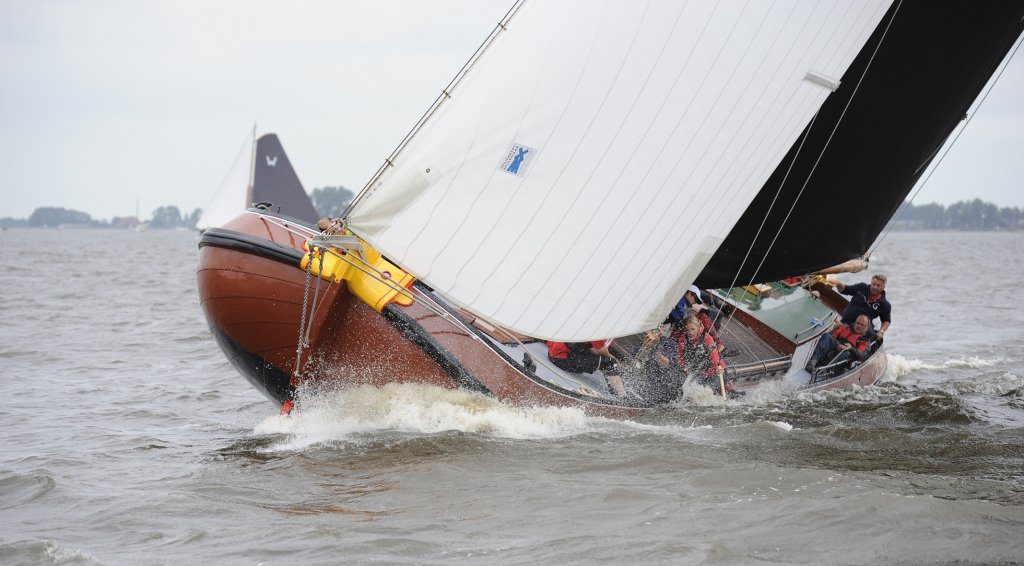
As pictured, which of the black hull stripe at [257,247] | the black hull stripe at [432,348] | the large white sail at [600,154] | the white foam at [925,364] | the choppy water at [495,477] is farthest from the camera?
the white foam at [925,364]

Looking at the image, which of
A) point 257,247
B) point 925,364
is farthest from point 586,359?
point 925,364

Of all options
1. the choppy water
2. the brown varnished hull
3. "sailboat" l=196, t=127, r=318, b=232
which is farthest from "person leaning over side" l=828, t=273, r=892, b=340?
"sailboat" l=196, t=127, r=318, b=232

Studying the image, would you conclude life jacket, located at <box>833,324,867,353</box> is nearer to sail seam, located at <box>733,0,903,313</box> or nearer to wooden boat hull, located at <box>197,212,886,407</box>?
sail seam, located at <box>733,0,903,313</box>

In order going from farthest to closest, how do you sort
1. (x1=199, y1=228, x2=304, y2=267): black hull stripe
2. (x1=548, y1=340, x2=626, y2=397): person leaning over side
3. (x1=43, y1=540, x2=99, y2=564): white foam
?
1. (x1=548, y1=340, x2=626, y2=397): person leaning over side
2. (x1=199, y1=228, x2=304, y2=267): black hull stripe
3. (x1=43, y1=540, x2=99, y2=564): white foam

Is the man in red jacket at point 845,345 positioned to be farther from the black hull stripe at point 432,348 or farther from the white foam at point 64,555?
the white foam at point 64,555

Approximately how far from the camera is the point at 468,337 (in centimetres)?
864

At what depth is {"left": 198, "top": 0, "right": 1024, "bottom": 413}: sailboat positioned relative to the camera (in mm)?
7270

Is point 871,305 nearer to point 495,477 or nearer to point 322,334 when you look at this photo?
point 495,477

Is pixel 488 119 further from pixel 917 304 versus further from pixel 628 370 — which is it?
pixel 917 304

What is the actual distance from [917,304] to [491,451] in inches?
771

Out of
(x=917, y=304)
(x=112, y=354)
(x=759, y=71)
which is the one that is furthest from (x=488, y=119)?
(x=917, y=304)

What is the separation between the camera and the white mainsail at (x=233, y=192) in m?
40.3

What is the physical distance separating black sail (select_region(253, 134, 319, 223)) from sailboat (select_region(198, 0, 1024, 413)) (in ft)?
105

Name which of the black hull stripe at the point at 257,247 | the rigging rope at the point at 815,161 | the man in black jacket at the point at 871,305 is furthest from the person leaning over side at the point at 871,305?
the black hull stripe at the point at 257,247
